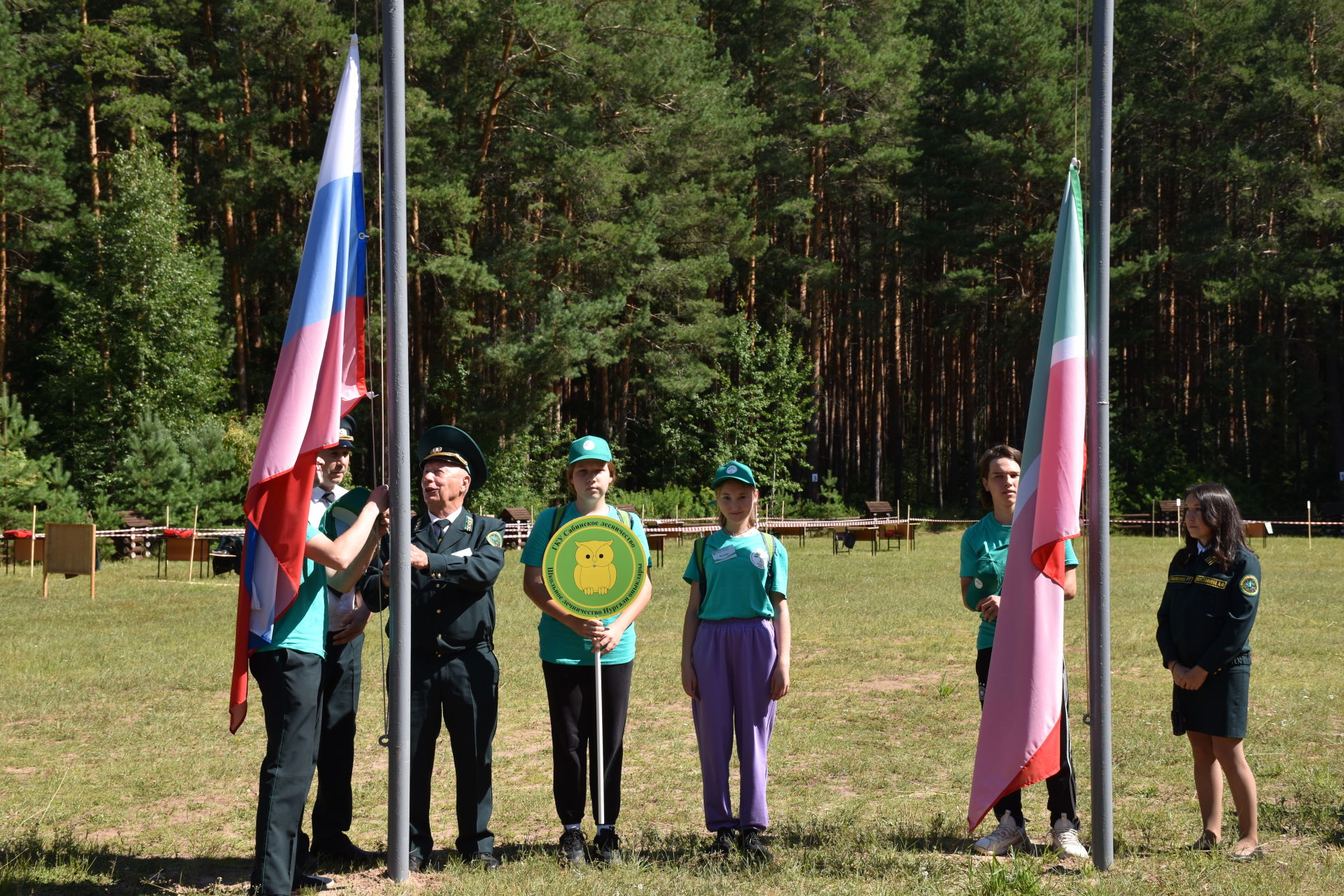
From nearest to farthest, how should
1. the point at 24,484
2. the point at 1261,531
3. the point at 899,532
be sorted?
the point at 24,484 → the point at 899,532 → the point at 1261,531

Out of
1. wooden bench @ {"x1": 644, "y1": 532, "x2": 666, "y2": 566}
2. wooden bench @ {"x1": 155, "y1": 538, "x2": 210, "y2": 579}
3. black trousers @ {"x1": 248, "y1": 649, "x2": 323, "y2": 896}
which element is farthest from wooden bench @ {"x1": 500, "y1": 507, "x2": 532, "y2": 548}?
black trousers @ {"x1": 248, "y1": 649, "x2": 323, "y2": 896}

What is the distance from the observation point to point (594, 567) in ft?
17.4

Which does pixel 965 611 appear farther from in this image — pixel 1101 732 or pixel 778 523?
pixel 778 523

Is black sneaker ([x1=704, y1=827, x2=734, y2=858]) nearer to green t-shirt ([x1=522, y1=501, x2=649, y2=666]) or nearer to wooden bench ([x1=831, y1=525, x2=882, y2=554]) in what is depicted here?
green t-shirt ([x1=522, y1=501, x2=649, y2=666])

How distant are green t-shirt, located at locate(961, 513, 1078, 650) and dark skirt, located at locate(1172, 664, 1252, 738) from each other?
0.83 meters

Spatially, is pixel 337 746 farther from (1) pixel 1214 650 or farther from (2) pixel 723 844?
(1) pixel 1214 650

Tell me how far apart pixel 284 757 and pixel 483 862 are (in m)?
1.10

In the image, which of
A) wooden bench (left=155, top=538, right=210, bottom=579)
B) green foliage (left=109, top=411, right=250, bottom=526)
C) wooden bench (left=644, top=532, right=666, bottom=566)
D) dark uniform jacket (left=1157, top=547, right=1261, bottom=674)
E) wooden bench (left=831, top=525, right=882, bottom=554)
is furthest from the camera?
wooden bench (left=831, top=525, right=882, bottom=554)

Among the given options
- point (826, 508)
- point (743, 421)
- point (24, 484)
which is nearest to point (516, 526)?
point (24, 484)

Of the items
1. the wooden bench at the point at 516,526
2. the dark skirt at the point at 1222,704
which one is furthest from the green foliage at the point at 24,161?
the dark skirt at the point at 1222,704

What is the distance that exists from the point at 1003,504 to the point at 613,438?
31.8 meters

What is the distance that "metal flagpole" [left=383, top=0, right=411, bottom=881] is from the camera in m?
4.66

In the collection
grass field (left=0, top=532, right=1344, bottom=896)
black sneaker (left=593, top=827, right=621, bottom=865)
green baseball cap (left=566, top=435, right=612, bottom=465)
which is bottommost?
grass field (left=0, top=532, right=1344, bottom=896)

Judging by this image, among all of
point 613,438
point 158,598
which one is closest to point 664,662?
point 158,598
